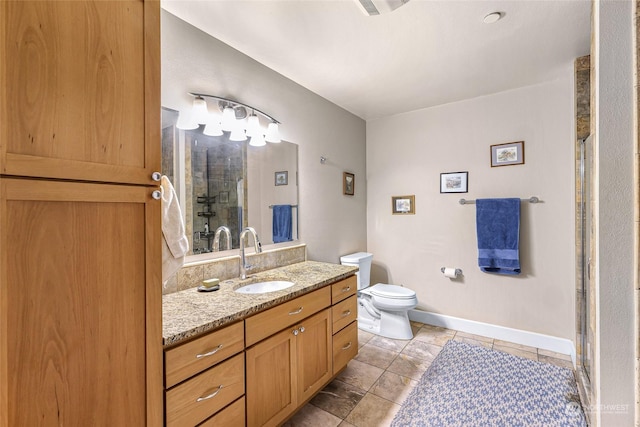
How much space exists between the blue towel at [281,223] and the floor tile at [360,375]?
3.78 ft

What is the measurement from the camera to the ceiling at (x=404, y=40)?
161 centimetres

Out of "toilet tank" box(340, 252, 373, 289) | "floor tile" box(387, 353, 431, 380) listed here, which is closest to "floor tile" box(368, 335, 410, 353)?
"floor tile" box(387, 353, 431, 380)

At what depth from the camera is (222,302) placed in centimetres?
142

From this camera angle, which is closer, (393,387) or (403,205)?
(393,387)

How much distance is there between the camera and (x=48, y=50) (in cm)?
77

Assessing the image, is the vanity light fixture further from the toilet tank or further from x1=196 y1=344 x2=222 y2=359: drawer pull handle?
the toilet tank

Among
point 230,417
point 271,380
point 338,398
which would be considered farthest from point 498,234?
point 230,417

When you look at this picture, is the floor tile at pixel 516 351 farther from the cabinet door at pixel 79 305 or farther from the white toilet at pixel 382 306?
the cabinet door at pixel 79 305

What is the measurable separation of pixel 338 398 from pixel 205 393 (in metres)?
1.08

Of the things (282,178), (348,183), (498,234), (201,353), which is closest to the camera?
(201,353)

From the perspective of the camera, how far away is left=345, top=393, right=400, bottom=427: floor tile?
1693mm

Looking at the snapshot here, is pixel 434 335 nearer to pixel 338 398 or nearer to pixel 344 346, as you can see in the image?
pixel 344 346

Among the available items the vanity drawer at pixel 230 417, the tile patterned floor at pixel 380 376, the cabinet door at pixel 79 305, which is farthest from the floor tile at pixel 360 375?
the cabinet door at pixel 79 305

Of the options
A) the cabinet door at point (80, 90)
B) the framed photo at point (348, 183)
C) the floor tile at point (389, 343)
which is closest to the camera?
the cabinet door at point (80, 90)
